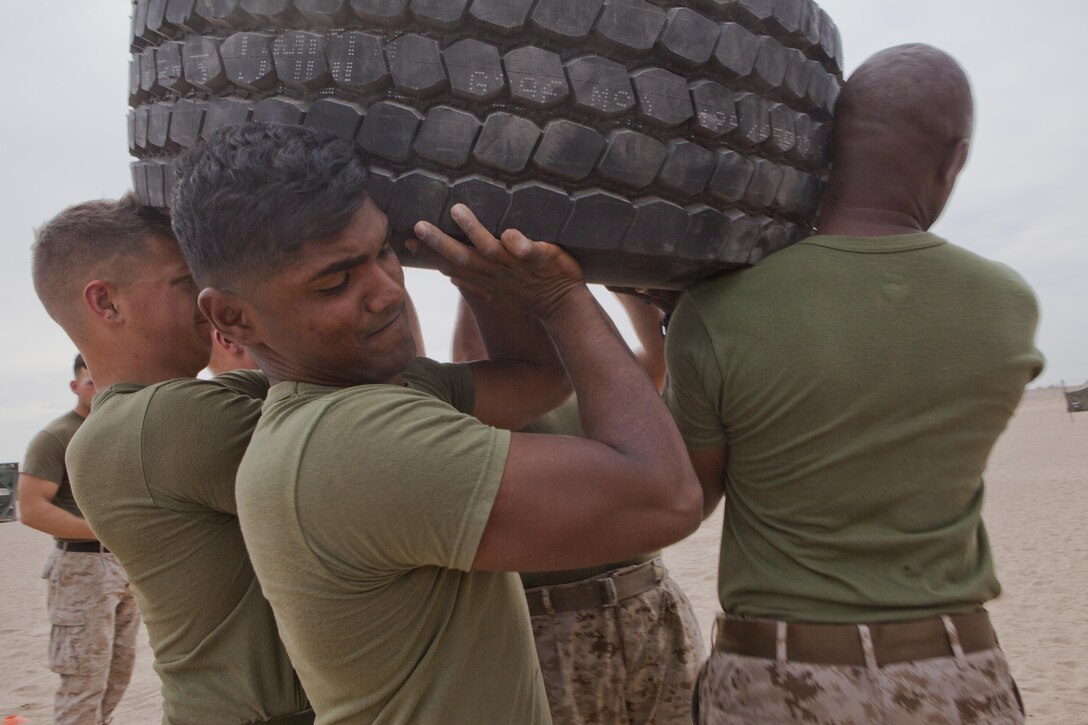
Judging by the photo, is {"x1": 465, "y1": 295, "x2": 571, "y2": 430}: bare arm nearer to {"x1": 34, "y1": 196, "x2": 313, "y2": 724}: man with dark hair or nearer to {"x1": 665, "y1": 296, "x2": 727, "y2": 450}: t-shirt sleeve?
{"x1": 665, "y1": 296, "x2": 727, "y2": 450}: t-shirt sleeve

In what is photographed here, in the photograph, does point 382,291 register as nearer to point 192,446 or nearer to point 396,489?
point 396,489

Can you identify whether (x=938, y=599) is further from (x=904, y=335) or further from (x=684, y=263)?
(x=684, y=263)

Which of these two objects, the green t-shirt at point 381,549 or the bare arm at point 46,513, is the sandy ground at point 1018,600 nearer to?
the bare arm at point 46,513

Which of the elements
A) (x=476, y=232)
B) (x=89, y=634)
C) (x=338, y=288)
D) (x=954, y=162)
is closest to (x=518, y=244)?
(x=476, y=232)

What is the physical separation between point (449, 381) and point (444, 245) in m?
0.58

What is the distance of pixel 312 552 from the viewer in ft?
4.12

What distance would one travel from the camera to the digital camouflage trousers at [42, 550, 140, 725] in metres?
4.53

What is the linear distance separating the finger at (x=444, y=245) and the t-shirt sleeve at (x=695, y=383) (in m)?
0.47

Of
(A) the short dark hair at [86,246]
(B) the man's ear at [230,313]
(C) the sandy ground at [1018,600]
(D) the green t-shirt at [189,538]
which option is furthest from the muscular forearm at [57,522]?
(B) the man's ear at [230,313]

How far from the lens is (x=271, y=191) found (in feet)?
4.24

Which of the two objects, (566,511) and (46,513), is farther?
(46,513)

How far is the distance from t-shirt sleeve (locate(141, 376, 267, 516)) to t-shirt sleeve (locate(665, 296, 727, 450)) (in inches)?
33.2

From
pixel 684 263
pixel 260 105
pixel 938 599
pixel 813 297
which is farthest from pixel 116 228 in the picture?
pixel 938 599

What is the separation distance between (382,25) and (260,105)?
0.79ft
